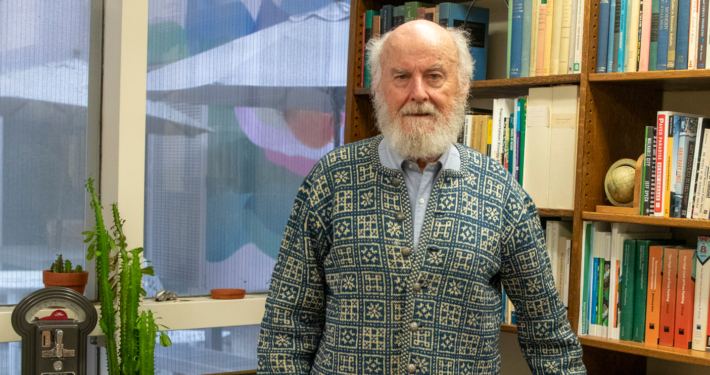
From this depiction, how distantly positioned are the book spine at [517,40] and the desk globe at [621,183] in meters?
0.42

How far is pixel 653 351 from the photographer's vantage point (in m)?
1.61

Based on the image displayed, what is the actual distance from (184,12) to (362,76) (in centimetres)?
75

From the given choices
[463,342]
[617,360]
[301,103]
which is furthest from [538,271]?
[301,103]

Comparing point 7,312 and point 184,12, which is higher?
point 184,12

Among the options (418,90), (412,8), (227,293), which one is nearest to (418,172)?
(418,90)

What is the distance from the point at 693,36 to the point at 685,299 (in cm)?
69

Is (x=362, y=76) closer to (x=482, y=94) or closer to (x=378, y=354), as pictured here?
(x=482, y=94)

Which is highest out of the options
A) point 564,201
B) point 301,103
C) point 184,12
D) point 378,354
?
point 184,12

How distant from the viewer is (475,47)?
2.12 metres

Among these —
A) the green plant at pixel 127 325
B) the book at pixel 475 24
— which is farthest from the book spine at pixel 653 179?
the green plant at pixel 127 325

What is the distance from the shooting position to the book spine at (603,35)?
172 cm

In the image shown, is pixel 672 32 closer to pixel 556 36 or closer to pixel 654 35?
pixel 654 35

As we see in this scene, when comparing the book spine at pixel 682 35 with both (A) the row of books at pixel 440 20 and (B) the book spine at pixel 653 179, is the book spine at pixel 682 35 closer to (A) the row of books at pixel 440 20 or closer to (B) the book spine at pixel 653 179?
(B) the book spine at pixel 653 179

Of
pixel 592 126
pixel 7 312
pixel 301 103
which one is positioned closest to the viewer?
pixel 592 126
